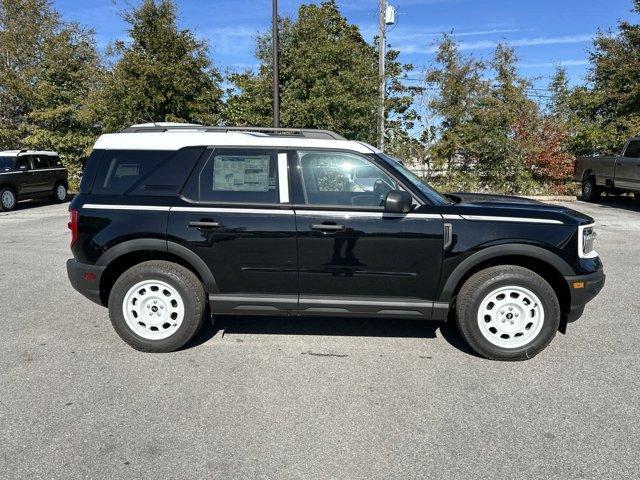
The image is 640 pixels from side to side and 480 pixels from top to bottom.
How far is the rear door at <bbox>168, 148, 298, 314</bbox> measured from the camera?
390cm

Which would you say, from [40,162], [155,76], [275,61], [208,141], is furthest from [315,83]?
[208,141]

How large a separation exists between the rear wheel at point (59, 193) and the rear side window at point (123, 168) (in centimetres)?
1320

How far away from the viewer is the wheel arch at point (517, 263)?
12.5 ft

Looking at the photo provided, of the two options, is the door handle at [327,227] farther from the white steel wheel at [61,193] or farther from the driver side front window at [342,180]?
the white steel wheel at [61,193]

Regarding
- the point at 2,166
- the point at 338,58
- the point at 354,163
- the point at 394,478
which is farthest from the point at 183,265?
the point at 2,166

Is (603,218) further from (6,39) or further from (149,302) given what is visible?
(6,39)

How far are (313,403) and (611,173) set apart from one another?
45.5 feet

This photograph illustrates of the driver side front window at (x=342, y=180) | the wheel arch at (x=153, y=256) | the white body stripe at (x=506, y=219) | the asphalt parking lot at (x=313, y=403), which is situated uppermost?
the driver side front window at (x=342, y=180)

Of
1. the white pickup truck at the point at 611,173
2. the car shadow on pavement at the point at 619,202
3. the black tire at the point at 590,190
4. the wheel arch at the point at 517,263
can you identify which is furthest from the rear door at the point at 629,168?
the wheel arch at the point at 517,263

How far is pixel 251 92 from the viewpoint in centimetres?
1460

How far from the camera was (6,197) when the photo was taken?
13.7 m

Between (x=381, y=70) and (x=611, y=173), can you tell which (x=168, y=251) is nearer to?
(x=381, y=70)

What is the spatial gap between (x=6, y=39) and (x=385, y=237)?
19531 millimetres

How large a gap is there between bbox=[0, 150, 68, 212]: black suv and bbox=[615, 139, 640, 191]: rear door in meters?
17.1
